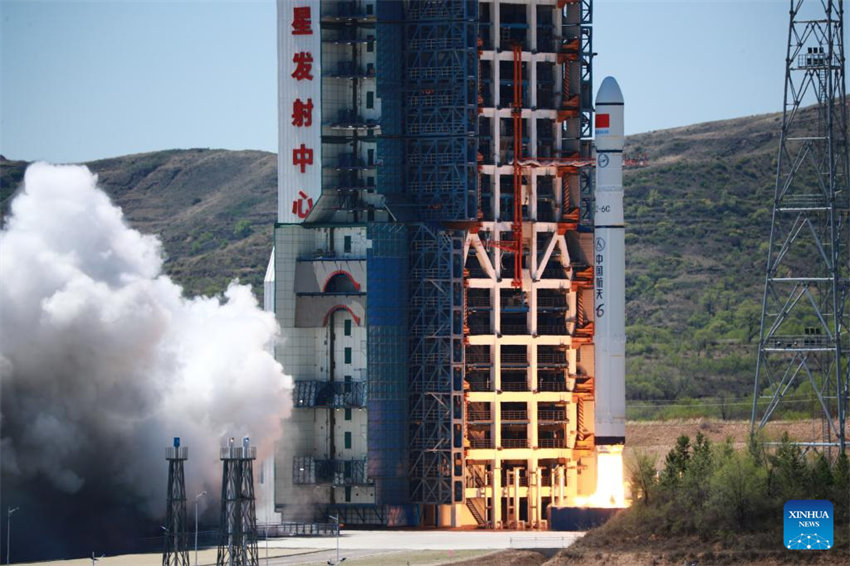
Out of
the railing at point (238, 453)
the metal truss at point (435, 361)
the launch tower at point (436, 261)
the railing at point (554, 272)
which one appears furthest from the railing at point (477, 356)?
the railing at point (238, 453)

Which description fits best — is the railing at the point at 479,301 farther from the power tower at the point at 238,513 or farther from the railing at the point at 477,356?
the power tower at the point at 238,513

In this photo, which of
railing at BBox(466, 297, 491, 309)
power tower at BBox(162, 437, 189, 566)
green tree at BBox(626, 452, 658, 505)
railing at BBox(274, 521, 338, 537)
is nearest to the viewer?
power tower at BBox(162, 437, 189, 566)

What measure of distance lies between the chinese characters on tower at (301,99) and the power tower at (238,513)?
24.9 metres

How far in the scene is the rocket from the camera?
97375mm

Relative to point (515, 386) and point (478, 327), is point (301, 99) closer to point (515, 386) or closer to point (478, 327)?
point (478, 327)

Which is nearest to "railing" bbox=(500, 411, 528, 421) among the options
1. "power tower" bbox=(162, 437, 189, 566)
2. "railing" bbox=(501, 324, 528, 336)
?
"railing" bbox=(501, 324, 528, 336)

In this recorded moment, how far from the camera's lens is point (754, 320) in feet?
527

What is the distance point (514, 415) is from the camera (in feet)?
338

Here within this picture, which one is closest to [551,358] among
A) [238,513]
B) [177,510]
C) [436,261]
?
[436,261]

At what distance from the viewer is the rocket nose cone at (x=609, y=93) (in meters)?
98.3

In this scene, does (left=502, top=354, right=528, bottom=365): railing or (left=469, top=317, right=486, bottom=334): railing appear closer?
(left=469, top=317, right=486, bottom=334): railing

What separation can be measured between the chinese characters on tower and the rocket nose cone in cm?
1394

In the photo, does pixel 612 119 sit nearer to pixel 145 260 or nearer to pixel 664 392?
pixel 145 260

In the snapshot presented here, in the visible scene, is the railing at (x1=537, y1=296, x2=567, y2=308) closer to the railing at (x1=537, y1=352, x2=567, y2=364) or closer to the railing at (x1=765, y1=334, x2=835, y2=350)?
the railing at (x1=537, y1=352, x2=567, y2=364)
